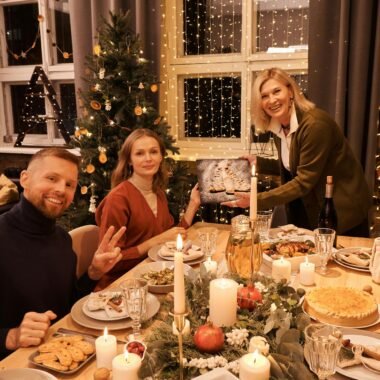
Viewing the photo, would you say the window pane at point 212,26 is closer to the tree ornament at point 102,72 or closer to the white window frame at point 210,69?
the white window frame at point 210,69

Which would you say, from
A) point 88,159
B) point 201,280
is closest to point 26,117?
point 88,159

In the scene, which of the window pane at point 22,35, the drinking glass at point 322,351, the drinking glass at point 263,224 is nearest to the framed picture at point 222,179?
the drinking glass at point 263,224

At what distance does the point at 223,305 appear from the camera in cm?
111

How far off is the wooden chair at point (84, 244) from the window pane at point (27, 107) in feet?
10.7

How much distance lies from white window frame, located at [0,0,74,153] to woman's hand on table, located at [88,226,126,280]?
3.55 meters

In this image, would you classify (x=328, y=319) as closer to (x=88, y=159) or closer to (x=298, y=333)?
(x=298, y=333)

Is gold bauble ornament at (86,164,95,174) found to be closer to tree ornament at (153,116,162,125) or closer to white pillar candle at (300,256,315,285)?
tree ornament at (153,116,162,125)

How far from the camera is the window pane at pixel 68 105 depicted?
4.99 metres

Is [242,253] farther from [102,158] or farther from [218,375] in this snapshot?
[102,158]

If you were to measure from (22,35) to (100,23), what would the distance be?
1.59 metres

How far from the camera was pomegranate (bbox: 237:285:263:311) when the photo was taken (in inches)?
46.3

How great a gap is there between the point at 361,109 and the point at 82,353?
280 cm

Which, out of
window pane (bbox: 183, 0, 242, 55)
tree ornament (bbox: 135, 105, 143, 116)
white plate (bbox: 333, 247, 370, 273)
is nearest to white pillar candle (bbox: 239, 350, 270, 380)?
white plate (bbox: 333, 247, 370, 273)

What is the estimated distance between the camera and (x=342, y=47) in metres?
3.21
